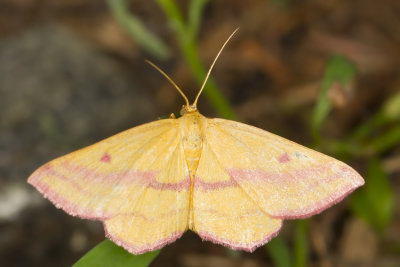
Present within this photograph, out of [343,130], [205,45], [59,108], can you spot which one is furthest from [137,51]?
[343,130]

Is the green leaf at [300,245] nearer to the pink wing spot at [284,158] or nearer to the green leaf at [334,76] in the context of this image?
the green leaf at [334,76]

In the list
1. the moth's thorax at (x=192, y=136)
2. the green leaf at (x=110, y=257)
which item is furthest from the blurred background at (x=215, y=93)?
the green leaf at (x=110, y=257)

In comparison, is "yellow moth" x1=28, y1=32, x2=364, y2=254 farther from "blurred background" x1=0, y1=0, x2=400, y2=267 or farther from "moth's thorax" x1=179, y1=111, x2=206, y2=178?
"blurred background" x1=0, y1=0, x2=400, y2=267

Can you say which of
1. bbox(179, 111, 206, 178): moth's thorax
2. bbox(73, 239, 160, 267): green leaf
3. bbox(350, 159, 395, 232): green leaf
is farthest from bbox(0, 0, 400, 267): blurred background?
bbox(73, 239, 160, 267): green leaf

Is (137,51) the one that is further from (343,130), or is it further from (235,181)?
(235,181)

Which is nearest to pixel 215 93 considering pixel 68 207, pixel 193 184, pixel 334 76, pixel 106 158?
pixel 334 76
